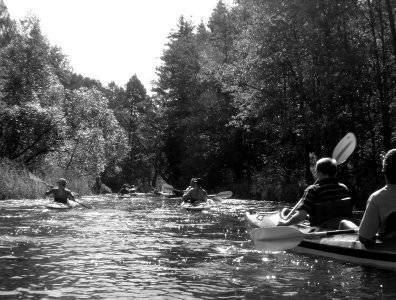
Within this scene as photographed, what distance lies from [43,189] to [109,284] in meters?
20.2

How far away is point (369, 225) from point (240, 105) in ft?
61.5

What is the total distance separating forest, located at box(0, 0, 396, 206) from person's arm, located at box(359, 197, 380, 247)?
1167 cm

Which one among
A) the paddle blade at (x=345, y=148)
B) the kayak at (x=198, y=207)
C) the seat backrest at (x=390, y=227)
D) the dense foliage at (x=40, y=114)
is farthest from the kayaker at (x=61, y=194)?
the seat backrest at (x=390, y=227)

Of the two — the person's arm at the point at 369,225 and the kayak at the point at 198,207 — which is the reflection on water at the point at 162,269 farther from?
the kayak at the point at 198,207

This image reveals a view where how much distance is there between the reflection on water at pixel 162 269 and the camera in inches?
210

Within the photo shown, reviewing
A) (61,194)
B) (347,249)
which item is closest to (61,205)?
(61,194)

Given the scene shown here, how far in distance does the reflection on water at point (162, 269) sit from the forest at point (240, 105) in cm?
1013

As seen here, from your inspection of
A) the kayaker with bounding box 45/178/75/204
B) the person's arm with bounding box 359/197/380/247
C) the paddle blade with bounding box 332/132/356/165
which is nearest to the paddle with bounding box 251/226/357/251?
the person's arm with bounding box 359/197/380/247

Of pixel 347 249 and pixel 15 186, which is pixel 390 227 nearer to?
pixel 347 249

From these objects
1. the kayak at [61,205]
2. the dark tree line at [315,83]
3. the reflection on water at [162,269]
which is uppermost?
the dark tree line at [315,83]

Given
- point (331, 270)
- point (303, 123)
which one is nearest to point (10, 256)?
point (331, 270)

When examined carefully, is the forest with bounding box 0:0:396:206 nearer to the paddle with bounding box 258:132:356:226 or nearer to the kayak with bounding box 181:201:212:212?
the kayak with bounding box 181:201:212:212

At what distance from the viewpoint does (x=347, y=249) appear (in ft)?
21.8

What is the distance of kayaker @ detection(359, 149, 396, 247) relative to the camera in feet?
19.2
